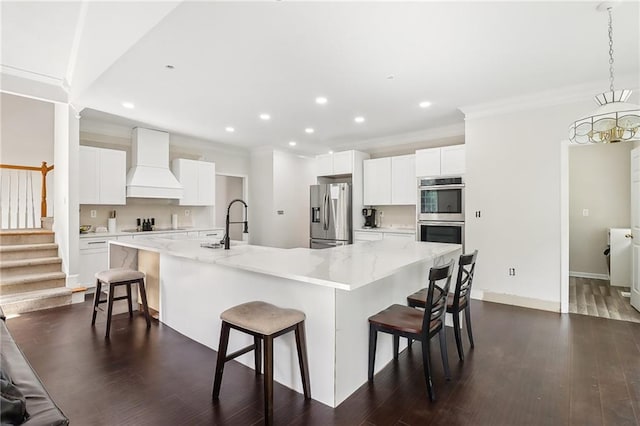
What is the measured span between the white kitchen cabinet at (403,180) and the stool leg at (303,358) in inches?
152

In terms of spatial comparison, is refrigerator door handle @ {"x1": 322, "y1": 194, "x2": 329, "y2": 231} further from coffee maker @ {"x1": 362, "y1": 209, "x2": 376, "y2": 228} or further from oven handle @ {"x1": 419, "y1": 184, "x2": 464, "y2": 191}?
oven handle @ {"x1": 419, "y1": 184, "x2": 464, "y2": 191}

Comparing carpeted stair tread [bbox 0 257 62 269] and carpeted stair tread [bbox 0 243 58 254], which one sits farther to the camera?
carpeted stair tread [bbox 0 243 58 254]

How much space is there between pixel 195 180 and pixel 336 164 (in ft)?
9.11

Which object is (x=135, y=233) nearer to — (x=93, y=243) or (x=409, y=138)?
(x=93, y=243)

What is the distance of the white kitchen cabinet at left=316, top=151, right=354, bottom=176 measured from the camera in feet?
19.3

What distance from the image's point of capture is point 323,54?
110 inches

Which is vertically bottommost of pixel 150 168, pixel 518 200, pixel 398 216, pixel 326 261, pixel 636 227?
pixel 326 261

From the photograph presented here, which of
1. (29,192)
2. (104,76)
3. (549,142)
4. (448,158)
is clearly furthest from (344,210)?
(29,192)

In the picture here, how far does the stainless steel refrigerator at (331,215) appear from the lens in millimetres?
5832

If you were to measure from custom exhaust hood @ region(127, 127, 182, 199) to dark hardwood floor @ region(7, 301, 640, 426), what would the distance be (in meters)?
2.59

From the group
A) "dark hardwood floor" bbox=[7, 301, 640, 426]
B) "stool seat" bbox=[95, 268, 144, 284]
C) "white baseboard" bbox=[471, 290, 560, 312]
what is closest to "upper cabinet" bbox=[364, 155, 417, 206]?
"white baseboard" bbox=[471, 290, 560, 312]

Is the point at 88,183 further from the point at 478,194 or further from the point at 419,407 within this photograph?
the point at 478,194

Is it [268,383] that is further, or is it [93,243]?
[93,243]

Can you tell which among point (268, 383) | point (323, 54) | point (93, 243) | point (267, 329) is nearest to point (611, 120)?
point (323, 54)
